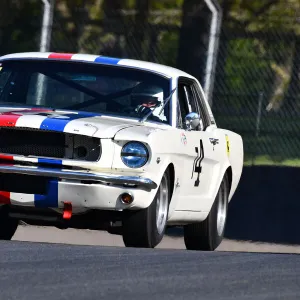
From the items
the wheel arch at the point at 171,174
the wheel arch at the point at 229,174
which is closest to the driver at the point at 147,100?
the wheel arch at the point at 171,174

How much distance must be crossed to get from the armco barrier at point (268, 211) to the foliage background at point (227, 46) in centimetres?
137

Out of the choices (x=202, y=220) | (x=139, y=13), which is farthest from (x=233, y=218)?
(x=139, y=13)

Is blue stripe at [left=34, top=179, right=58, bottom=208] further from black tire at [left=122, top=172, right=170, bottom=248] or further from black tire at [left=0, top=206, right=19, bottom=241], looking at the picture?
black tire at [left=0, top=206, right=19, bottom=241]

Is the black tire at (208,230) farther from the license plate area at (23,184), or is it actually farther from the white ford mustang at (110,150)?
the license plate area at (23,184)

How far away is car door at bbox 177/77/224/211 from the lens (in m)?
9.83

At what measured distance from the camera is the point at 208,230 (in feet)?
35.5

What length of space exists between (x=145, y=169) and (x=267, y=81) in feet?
19.0

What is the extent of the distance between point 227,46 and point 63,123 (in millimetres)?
5833

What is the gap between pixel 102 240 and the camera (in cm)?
1243

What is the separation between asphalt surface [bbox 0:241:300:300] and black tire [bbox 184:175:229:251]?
251cm

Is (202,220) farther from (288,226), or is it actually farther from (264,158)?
(264,158)

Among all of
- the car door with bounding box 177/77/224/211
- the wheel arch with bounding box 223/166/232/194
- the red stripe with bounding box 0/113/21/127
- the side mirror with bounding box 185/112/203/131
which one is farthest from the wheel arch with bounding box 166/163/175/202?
the wheel arch with bounding box 223/166/232/194

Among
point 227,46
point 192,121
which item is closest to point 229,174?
point 192,121

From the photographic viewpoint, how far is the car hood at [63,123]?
8.77 m
